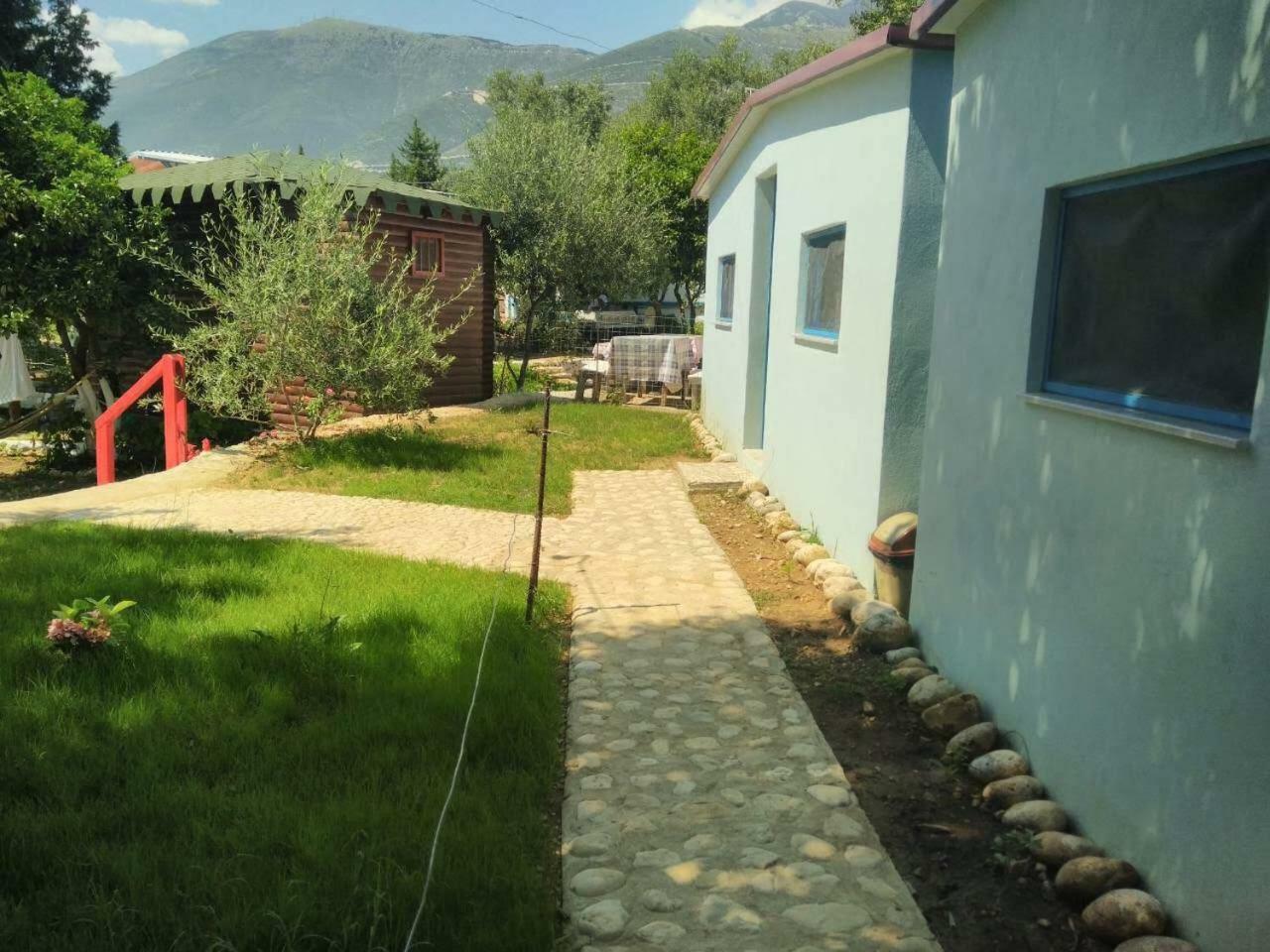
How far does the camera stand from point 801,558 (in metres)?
6.88

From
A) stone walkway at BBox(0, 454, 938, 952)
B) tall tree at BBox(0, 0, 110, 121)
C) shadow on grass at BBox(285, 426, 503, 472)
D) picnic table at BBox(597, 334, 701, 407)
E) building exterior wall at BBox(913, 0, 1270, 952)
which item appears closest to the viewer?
building exterior wall at BBox(913, 0, 1270, 952)

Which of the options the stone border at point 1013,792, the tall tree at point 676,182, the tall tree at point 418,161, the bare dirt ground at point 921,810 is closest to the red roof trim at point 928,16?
the stone border at point 1013,792

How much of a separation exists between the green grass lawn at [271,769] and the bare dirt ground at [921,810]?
122 centimetres

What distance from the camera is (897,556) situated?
5441 mm

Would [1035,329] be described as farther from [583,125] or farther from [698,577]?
[583,125]

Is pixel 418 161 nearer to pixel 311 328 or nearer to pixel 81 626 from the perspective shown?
pixel 311 328

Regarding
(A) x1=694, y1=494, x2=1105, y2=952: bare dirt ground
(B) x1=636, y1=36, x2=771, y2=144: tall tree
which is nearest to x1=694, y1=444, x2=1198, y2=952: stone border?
(A) x1=694, y1=494, x2=1105, y2=952: bare dirt ground

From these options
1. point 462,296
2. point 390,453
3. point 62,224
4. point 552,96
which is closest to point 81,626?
point 390,453

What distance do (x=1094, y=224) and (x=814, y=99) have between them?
4.82 metres

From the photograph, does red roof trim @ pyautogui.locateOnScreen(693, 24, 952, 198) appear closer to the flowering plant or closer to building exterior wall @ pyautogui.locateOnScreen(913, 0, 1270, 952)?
building exterior wall @ pyautogui.locateOnScreen(913, 0, 1270, 952)

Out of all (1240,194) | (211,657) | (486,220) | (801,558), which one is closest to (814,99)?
(801,558)

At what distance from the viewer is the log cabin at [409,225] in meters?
12.2

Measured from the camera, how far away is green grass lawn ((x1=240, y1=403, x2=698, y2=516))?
905cm

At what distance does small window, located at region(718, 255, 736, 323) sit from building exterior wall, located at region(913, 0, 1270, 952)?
303 inches
